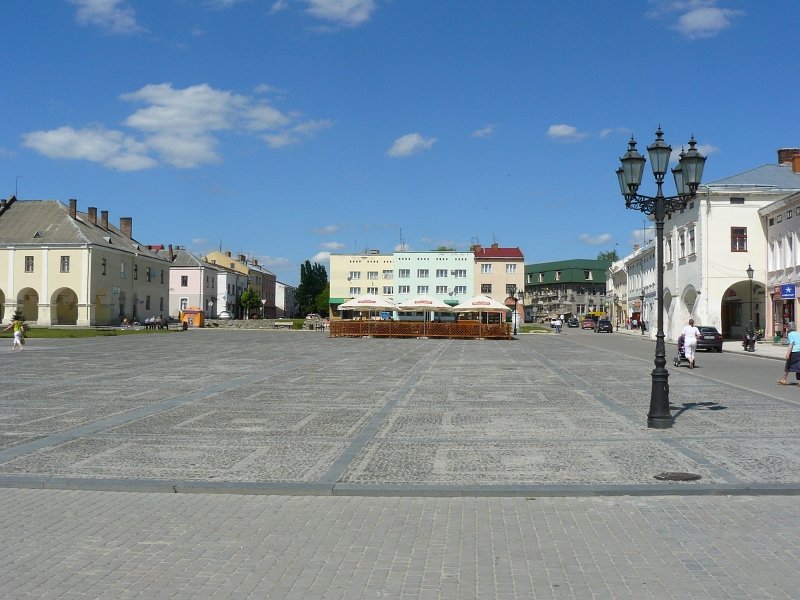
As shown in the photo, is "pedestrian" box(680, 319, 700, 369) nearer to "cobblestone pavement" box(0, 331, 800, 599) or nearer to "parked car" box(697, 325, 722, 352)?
"cobblestone pavement" box(0, 331, 800, 599)

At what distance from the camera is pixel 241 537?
20.1 feet

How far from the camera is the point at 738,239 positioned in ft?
152

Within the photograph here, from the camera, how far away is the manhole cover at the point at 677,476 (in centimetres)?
803

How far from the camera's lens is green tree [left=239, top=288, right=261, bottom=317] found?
373 feet

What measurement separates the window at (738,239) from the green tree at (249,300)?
7990 cm

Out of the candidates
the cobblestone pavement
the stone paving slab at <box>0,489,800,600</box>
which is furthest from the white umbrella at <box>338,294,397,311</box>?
the stone paving slab at <box>0,489,800,600</box>

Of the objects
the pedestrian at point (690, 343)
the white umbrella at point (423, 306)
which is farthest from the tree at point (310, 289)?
the pedestrian at point (690, 343)

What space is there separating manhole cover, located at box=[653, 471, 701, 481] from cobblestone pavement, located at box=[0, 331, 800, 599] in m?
0.17

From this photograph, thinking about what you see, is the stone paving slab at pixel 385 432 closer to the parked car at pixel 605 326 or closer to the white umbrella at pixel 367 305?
the white umbrella at pixel 367 305

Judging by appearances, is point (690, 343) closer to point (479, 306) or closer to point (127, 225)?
point (479, 306)

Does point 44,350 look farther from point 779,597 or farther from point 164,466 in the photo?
point 779,597

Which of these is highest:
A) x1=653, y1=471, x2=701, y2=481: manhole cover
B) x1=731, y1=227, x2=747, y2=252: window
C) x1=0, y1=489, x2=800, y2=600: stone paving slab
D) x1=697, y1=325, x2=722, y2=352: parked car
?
x1=731, y1=227, x2=747, y2=252: window

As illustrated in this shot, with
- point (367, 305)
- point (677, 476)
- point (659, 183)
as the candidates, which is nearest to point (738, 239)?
point (367, 305)

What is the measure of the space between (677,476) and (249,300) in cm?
10890
